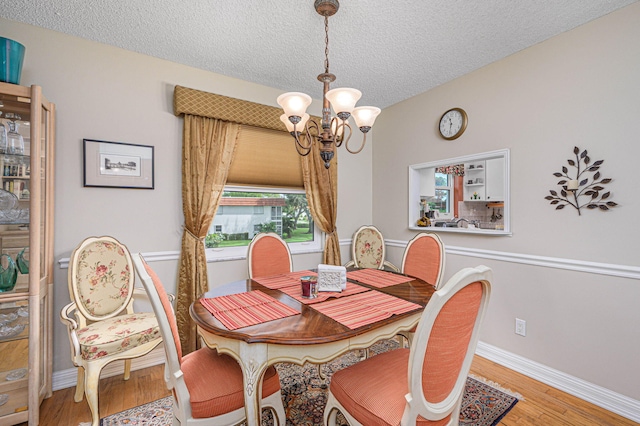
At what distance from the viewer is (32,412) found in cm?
179

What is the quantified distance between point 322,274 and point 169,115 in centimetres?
206

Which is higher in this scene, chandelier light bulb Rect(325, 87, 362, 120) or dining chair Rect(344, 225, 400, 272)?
chandelier light bulb Rect(325, 87, 362, 120)

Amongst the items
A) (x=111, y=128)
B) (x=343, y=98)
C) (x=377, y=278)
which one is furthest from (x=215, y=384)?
(x=111, y=128)

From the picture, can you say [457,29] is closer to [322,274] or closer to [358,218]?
[322,274]

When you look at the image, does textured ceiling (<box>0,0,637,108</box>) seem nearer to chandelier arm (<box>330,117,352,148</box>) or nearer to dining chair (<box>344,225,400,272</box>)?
chandelier arm (<box>330,117,352,148</box>)

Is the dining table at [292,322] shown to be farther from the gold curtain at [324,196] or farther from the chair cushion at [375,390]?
the gold curtain at [324,196]

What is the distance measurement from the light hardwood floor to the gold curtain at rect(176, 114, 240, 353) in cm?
46

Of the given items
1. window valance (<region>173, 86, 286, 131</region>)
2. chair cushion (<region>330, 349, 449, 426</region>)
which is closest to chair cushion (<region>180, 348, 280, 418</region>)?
chair cushion (<region>330, 349, 449, 426</region>)

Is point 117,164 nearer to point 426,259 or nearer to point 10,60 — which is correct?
point 10,60

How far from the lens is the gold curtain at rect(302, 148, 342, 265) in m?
3.42

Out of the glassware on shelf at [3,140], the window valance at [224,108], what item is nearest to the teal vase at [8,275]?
the glassware on shelf at [3,140]

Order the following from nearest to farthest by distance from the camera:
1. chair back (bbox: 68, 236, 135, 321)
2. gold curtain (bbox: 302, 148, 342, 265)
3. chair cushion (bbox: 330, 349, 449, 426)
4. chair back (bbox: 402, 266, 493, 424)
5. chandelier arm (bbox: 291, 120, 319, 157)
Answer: chair back (bbox: 402, 266, 493, 424) → chair cushion (bbox: 330, 349, 449, 426) → chandelier arm (bbox: 291, 120, 319, 157) → chair back (bbox: 68, 236, 135, 321) → gold curtain (bbox: 302, 148, 342, 265)

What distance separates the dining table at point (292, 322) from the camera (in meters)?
1.24

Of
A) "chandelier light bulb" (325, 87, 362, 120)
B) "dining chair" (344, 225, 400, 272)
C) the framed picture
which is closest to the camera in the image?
"chandelier light bulb" (325, 87, 362, 120)
